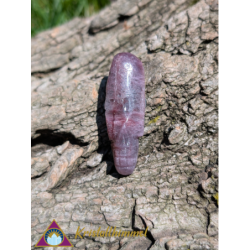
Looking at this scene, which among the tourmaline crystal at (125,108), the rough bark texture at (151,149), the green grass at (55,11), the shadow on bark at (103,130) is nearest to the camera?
the rough bark texture at (151,149)

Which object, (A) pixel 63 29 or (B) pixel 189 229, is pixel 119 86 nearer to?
(B) pixel 189 229

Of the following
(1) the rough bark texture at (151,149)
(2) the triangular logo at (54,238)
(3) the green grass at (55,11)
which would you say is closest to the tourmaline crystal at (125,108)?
(1) the rough bark texture at (151,149)

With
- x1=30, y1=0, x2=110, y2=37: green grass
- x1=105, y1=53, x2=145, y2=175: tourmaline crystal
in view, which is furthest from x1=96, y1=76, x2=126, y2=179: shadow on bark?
x1=30, y1=0, x2=110, y2=37: green grass

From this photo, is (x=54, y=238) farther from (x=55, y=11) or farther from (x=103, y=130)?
(x=55, y=11)

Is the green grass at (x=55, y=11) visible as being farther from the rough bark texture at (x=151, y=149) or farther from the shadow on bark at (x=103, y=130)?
the shadow on bark at (x=103, y=130)

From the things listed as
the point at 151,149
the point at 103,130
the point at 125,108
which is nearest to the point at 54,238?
→ the point at 103,130
